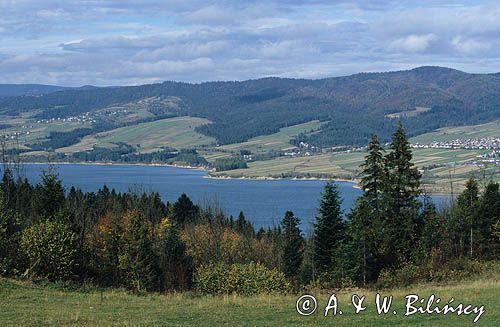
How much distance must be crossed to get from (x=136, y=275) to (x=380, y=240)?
11.7 m

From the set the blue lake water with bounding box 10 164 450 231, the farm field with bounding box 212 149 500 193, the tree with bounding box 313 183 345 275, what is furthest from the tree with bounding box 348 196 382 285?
the farm field with bounding box 212 149 500 193

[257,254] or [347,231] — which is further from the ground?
[347,231]

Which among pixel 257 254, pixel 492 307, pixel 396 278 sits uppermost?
pixel 492 307

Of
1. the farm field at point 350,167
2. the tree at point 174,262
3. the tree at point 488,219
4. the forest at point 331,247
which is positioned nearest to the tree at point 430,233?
the forest at point 331,247

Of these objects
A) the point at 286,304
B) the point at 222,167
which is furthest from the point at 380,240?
the point at 222,167

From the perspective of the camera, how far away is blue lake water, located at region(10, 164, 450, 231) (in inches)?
3930

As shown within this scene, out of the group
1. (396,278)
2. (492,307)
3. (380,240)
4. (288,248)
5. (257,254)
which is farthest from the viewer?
(257,254)

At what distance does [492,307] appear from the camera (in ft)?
48.8

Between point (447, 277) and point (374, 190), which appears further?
point (374, 190)

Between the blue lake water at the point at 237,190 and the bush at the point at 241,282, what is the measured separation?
57.4 meters

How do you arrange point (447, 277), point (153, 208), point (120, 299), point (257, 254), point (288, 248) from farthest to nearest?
point (153, 208) → point (257, 254) → point (288, 248) → point (447, 277) → point (120, 299)

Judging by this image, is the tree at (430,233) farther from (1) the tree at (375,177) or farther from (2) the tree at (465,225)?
(1) the tree at (375,177)

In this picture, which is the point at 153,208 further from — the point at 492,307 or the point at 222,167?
the point at 222,167

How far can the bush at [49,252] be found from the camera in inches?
875
